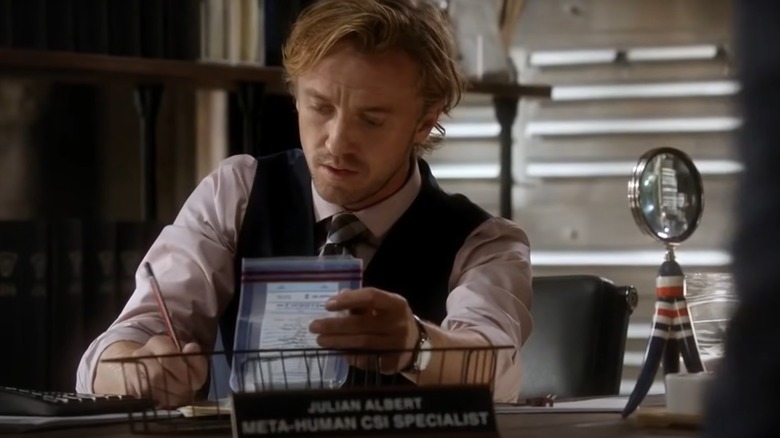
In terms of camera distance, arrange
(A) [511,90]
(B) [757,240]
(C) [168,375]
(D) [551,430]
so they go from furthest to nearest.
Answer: (A) [511,90] < (C) [168,375] < (D) [551,430] < (B) [757,240]

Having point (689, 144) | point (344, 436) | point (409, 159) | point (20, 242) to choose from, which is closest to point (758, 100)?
point (344, 436)

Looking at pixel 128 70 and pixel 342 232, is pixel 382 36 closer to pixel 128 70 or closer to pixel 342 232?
pixel 342 232

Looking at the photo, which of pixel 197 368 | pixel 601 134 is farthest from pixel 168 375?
pixel 601 134

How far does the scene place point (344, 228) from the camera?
1611mm

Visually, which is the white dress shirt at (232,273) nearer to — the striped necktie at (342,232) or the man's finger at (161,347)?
the striped necktie at (342,232)

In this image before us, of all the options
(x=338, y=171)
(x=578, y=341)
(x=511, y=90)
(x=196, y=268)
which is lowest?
(x=578, y=341)

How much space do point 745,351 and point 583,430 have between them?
853 mm

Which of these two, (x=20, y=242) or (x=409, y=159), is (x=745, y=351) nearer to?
(x=409, y=159)

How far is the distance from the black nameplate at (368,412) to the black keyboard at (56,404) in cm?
24

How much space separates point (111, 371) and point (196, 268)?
0.25m

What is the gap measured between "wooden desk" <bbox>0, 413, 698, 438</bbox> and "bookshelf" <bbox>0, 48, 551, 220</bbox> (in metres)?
1.26

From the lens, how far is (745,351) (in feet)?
0.62

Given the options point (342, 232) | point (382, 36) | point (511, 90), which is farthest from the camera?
point (511, 90)

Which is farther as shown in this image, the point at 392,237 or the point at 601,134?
the point at 601,134
